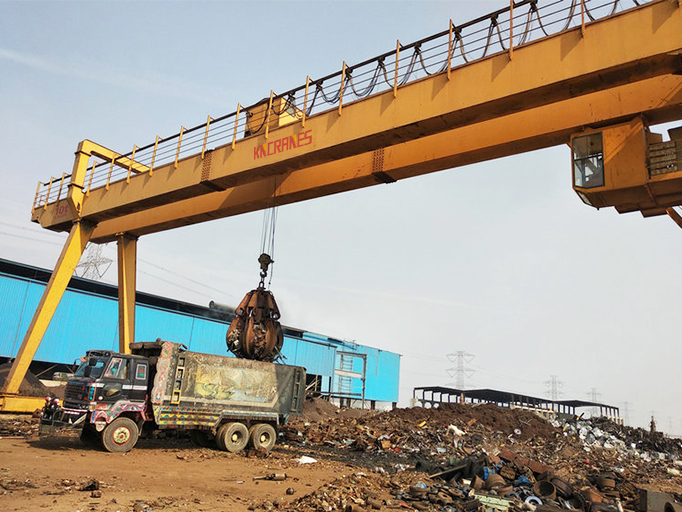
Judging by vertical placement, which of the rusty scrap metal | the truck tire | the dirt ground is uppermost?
the rusty scrap metal

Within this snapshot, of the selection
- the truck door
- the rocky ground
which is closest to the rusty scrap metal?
the truck door

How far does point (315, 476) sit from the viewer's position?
8.14 m

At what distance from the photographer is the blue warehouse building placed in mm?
20500

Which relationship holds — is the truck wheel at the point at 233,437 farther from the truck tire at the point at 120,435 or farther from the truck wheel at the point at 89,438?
the truck wheel at the point at 89,438

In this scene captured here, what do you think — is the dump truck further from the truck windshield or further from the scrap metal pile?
the scrap metal pile

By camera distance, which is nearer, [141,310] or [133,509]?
[133,509]

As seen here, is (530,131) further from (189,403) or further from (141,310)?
(141,310)

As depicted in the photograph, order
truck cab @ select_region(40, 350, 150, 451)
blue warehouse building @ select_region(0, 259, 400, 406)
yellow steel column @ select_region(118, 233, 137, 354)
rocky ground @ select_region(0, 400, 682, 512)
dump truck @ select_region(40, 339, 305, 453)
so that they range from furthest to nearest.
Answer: blue warehouse building @ select_region(0, 259, 400, 406)
yellow steel column @ select_region(118, 233, 137, 354)
dump truck @ select_region(40, 339, 305, 453)
truck cab @ select_region(40, 350, 150, 451)
rocky ground @ select_region(0, 400, 682, 512)

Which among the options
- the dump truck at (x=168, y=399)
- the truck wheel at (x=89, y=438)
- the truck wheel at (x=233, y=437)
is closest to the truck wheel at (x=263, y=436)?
the dump truck at (x=168, y=399)

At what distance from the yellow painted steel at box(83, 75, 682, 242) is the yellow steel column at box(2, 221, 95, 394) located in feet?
7.46

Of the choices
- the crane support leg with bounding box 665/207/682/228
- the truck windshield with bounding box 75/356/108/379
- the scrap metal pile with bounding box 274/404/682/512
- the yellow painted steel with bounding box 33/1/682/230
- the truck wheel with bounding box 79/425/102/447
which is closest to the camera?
the yellow painted steel with bounding box 33/1/682/230

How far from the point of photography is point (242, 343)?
1070 centimetres

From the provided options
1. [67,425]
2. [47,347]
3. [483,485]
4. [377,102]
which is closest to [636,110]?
[377,102]

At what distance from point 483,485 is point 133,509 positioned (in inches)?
201
